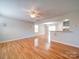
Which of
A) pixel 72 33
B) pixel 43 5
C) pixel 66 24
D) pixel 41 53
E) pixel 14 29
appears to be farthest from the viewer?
pixel 14 29

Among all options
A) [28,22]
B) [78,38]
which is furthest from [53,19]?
[28,22]

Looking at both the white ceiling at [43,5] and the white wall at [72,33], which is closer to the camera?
the white ceiling at [43,5]

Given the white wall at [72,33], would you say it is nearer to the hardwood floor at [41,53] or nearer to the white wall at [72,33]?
the white wall at [72,33]

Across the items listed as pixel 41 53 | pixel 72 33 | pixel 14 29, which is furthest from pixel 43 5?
pixel 14 29

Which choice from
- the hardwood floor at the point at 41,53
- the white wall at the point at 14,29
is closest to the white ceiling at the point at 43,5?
the hardwood floor at the point at 41,53

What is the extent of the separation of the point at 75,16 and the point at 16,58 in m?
3.76

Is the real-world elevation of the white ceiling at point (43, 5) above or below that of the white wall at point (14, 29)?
above

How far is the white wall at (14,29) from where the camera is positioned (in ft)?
22.7

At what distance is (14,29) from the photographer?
25.5ft

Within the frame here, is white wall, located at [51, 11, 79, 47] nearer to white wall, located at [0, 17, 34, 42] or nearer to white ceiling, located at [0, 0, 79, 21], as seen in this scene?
white ceiling, located at [0, 0, 79, 21]

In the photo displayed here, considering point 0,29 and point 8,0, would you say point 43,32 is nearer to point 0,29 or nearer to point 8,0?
point 0,29

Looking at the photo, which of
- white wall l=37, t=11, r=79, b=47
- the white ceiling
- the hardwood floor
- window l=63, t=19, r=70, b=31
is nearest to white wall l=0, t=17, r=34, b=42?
the white ceiling

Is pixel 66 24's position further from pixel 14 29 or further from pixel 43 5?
pixel 14 29

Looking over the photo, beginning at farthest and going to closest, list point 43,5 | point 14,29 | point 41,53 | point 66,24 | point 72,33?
point 14,29, point 66,24, point 72,33, point 43,5, point 41,53
